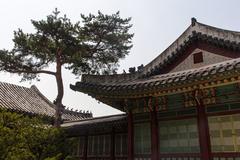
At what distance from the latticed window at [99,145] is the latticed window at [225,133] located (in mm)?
6511

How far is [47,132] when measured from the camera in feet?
40.4

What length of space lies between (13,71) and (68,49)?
5338 mm

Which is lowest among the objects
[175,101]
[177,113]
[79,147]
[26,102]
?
[79,147]

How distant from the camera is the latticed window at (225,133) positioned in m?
9.45

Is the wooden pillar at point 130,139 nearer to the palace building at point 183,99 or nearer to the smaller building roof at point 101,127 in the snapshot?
the palace building at point 183,99

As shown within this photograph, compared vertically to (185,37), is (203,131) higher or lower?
lower

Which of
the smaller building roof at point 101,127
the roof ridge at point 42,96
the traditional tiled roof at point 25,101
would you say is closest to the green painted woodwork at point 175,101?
the smaller building roof at point 101,127

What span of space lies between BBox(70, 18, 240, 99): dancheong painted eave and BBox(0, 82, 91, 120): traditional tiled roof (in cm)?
1173

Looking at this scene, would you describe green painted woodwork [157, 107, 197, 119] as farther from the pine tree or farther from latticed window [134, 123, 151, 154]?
the pine tree

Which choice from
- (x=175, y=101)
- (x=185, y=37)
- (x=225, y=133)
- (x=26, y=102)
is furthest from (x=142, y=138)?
(x=26, y=102)

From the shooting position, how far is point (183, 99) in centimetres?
1064

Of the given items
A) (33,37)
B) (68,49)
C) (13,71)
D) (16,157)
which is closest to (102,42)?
(68,49)

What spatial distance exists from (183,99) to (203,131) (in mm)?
1473

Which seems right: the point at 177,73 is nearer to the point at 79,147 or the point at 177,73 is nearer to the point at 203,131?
the point at 203,131
